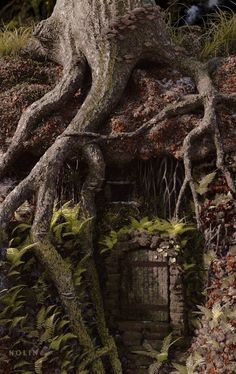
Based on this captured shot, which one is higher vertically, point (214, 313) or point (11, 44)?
point (11, 44)

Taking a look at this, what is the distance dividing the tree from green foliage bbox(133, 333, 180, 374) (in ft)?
1.28

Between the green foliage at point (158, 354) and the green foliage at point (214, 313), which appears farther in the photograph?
the green foliage at point (158, 354)

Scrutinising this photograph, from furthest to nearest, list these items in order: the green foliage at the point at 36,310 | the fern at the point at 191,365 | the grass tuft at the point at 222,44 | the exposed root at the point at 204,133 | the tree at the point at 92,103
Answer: the grass tuft at the point at 222,44, the exposed root at the point at 204,133, the tree at the point at 92,103, the fern at the point at 191,365, the green foliage at the point at 36,310

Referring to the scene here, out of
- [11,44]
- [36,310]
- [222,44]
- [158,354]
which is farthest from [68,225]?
[222,44]

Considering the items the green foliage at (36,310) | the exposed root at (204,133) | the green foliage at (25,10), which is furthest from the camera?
the green foliage at (25,10)

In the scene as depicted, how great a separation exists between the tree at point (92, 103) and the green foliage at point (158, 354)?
1.28ft

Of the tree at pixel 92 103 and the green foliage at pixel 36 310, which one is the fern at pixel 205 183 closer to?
the tree at pixel 92 103

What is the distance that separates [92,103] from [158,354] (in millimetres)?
3498

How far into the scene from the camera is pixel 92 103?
295 inches

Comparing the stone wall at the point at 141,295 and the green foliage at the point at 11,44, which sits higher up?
the green foliage at the point at 11,44

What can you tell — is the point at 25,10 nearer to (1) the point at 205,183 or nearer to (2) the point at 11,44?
(2) the point at 11,44

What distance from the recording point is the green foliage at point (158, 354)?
6.43 meters

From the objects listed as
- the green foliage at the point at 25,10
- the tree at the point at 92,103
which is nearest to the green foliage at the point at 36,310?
the tree at the point at 92,103

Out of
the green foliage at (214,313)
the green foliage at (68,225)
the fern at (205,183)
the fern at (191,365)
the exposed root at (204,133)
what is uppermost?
the exposed root at (204,133)
